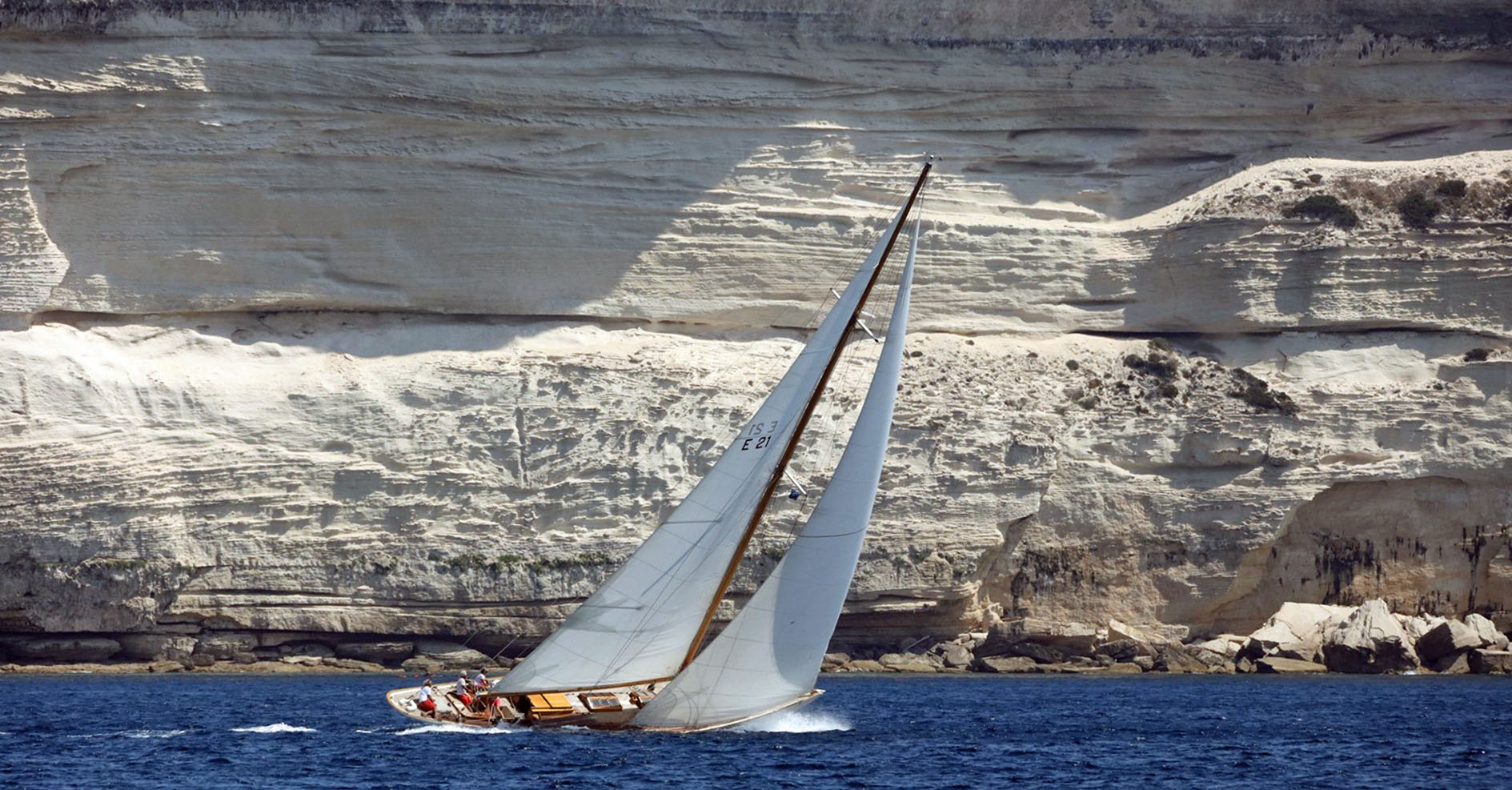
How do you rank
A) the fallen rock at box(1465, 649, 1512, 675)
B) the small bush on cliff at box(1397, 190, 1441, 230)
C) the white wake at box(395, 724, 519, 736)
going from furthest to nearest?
the small bush on cliff at box(1397, 190, 1441, 230) → the fallen rock at box(1465, 649, 1512, 675) → the white wake at box(395, 724, 519, 736)

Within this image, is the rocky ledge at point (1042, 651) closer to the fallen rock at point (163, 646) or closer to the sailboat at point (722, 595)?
the fallen rock at point (163, 646)

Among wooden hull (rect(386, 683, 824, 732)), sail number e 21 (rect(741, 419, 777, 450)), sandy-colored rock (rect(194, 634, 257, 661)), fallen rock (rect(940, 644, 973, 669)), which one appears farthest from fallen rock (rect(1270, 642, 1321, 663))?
sandy-colored rock (rect(194, 634, 257, 661))

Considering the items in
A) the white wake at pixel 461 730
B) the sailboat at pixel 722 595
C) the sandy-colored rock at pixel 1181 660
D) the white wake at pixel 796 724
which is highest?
the sailboat at pixel 722 595

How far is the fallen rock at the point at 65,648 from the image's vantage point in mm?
36969

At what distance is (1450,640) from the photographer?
124 ft

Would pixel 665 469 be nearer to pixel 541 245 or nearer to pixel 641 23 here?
pixel 541 245

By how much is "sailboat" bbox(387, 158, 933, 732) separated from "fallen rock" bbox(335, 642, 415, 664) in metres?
13.1

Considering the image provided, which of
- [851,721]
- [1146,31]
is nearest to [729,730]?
[851,721]

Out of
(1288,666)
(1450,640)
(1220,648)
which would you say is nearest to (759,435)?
(1288,666)

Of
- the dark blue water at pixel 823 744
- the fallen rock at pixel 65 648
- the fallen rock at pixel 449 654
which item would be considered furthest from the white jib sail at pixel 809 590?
the fallen rock at pixel 65 648

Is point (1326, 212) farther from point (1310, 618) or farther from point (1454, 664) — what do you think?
point (1454, 664)

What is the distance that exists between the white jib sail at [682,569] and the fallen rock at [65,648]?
15181 mm

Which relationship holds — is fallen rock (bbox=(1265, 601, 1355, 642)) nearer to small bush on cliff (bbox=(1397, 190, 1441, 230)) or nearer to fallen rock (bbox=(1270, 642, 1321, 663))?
fallen rock (bbox=(1270, 642, 1321, 663))

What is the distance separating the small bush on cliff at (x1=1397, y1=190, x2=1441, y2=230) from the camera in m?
43.0
